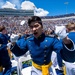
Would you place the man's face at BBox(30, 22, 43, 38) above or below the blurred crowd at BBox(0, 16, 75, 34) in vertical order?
above

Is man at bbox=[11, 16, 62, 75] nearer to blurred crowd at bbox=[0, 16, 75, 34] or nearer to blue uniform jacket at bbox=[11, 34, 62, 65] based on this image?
blue uniform jacket at bbox=[11, 34, 62, 65]

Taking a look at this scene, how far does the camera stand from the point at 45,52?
3.24 m

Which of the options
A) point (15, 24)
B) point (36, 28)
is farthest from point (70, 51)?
point (15, 24)

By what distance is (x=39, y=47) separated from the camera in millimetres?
3221

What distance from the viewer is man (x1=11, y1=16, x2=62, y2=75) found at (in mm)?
3160

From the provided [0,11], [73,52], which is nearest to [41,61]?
[73,52]

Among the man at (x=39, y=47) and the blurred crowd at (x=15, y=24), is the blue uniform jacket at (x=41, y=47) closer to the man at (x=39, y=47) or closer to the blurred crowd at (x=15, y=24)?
the man at (x=39, y=47)

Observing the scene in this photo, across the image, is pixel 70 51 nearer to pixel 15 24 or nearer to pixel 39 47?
pixel 39 47

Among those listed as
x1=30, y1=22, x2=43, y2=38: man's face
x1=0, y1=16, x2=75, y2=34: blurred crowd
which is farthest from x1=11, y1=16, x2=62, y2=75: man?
x1=0, y1=16, x2=75, y2=34: blurred crowd

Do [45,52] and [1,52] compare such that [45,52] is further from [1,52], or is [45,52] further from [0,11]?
[0,11]

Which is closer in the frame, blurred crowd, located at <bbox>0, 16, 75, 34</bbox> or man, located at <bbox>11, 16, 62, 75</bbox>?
man, located at <bbox>11, 16, 62, 75</bbox>

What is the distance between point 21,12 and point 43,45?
7901 centimetres

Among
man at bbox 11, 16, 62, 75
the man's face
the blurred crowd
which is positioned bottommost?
the blurred crowd

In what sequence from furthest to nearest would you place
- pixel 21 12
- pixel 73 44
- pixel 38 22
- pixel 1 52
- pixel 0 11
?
pixel 21 12 → pixel 0 11 → pixel 1 52 → pixel 38 22 → pixel 73 44
